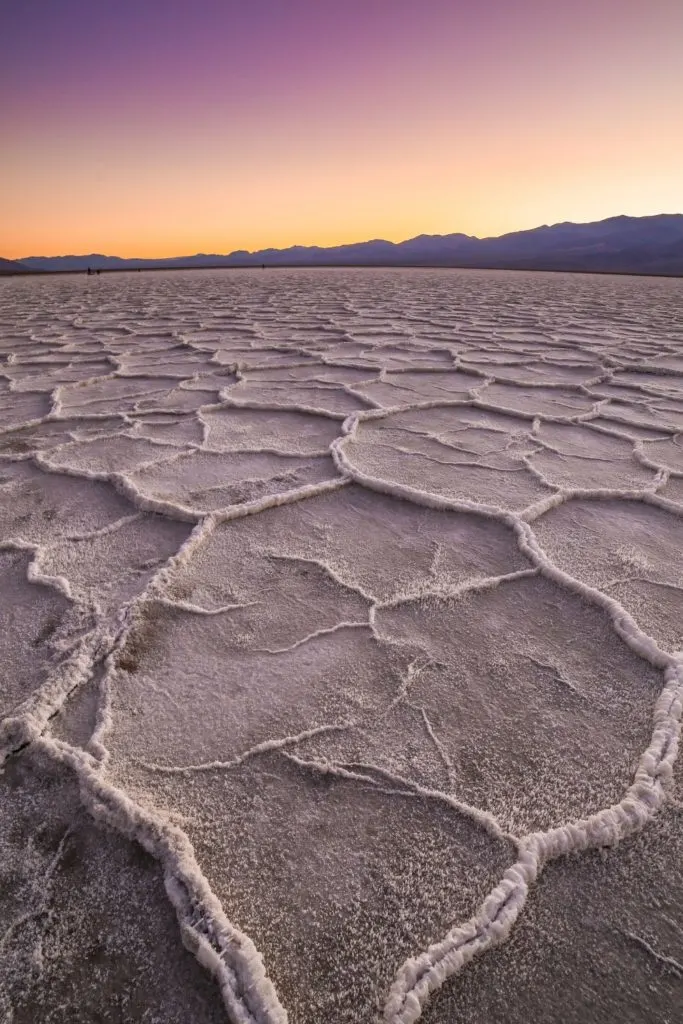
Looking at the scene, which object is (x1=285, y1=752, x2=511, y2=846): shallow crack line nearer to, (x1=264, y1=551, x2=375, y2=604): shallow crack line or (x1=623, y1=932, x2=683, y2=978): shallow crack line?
(x1=623, y1=932, x2=683, y2=978): shallow crack line

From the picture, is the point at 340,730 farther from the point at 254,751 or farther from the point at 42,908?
the point at 42,908

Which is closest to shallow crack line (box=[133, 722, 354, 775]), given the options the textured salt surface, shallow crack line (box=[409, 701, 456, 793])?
the textured salt surface

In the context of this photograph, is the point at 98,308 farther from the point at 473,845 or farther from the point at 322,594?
the point at 473,845

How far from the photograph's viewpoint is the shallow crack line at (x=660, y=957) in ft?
2.06

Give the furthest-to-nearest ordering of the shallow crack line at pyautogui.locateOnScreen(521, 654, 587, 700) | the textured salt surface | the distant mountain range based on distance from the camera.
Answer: the distant mountain range, the shallow crack line at pyautogui.locateOnScreen(521, 654, 587, 700), the textured salt surface

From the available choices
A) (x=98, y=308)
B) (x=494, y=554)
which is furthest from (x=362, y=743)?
(x=98, y=308)

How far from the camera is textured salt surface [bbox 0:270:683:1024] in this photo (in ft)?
2.06

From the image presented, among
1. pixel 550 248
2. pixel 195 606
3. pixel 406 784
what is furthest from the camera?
pixel 550 248

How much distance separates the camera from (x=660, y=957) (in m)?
0.64

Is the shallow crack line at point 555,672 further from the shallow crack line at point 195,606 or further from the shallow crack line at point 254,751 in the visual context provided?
the shallow crack line at point 195,606

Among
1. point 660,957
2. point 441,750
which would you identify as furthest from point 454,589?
point 660,957

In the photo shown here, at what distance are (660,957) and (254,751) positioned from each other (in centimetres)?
56

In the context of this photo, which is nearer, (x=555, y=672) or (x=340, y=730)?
(x=340, y=730)

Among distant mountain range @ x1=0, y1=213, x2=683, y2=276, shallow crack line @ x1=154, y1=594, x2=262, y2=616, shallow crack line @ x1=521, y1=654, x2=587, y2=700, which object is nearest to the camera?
shallow crack line @ x1=521, y1=654, x2=587, y2=700
